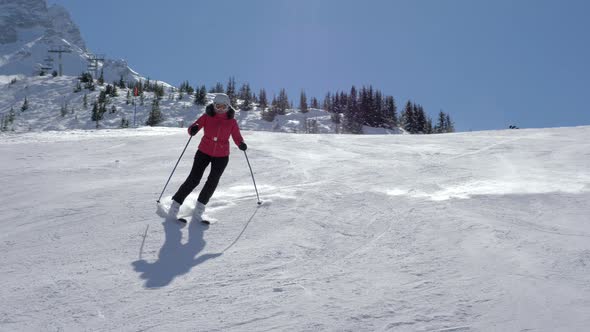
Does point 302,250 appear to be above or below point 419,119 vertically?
below

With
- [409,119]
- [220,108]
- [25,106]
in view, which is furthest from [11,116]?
[409,119]

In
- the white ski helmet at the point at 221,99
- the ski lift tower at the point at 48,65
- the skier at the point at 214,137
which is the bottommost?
the skier at the point at 214,137

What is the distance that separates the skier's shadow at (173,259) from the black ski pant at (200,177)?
1.81 feet

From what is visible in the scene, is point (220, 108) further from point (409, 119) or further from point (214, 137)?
point (409, 119)

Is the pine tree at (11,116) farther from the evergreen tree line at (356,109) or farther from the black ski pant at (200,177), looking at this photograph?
the black ski pant at (200,177)

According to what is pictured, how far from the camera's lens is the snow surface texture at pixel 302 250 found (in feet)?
9.27

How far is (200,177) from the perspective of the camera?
17.3ft

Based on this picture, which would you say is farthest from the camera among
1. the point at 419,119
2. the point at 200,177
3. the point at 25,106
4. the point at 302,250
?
the point at 419,119

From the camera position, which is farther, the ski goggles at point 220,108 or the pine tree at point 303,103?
the pine tree at point 303,103

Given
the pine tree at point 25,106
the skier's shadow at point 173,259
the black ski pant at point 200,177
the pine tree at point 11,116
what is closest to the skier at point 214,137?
the black ski pant at point 200,177

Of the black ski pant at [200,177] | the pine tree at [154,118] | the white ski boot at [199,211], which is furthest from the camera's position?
the pine tree at [154,118]

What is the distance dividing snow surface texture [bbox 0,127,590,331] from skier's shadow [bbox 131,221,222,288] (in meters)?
0.02

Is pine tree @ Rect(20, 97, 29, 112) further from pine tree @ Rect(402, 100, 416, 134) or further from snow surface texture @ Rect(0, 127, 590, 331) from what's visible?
pine tree @ Rect(402, 100, 416, 134)

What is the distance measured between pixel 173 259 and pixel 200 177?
165 centimetres
